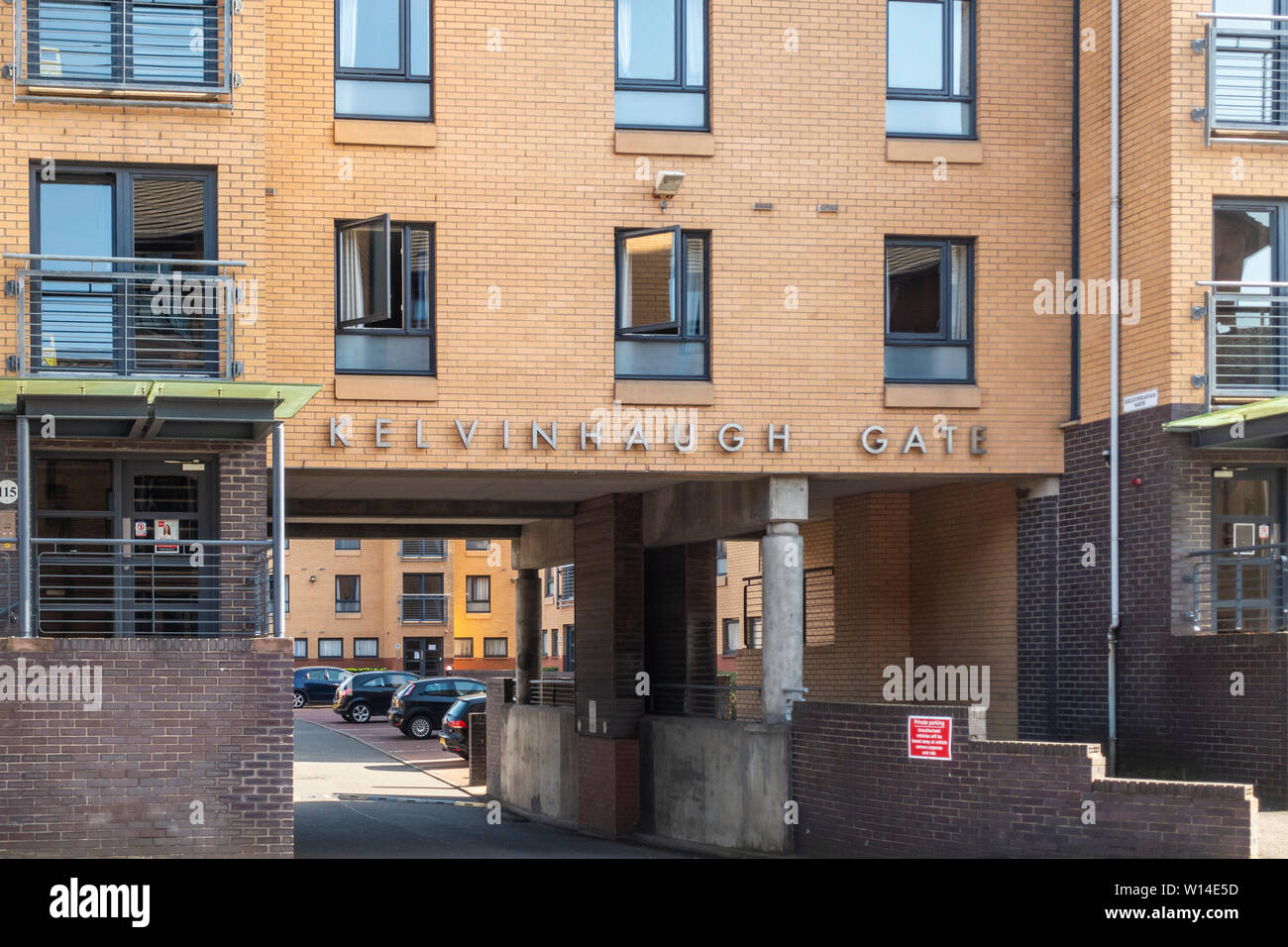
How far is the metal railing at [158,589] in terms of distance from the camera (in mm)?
16109

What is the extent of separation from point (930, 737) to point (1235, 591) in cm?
377

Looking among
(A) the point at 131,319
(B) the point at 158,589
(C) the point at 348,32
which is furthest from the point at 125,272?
(C) the point at 348,32

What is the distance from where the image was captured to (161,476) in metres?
16.5

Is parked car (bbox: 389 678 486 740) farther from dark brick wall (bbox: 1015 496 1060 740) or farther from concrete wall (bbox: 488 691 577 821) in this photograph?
dark brick wall (bbox: 1015 496 1060 740)

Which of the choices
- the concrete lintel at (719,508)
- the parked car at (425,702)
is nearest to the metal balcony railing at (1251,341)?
the concrete lintel at (719,508)

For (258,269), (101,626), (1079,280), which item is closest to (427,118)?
(258,269)

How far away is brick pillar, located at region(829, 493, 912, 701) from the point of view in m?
21.8

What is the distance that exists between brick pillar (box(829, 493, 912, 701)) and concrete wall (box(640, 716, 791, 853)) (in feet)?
8.22

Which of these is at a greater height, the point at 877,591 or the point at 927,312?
the point at 927,312

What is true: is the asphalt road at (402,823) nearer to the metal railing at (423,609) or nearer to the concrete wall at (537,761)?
the concrete wall at (537,761)

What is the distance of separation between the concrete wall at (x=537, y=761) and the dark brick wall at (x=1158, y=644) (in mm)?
8140

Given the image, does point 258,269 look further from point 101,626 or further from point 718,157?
point 718,157

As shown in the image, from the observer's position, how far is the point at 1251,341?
1736cm

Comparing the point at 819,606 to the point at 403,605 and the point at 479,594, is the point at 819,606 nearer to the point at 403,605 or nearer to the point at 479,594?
the point at 479,594
